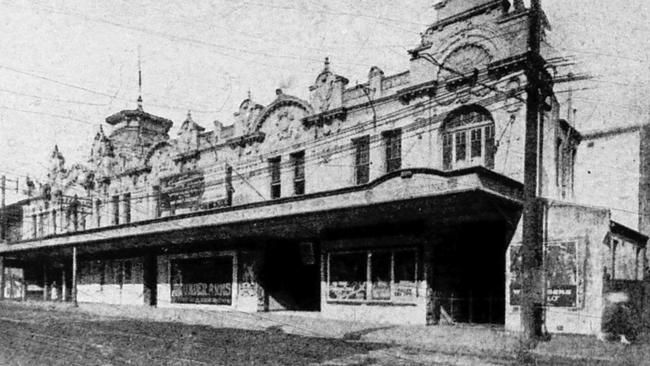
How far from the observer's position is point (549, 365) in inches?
472

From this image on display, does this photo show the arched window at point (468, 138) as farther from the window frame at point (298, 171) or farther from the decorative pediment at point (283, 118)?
the window frame at point (298, 171)

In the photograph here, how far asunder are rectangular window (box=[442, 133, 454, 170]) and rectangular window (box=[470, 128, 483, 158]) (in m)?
0.77

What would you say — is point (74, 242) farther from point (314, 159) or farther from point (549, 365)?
point (549, 365)

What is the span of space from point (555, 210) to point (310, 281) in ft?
42.5

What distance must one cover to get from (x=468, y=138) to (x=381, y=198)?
4276 millimetres

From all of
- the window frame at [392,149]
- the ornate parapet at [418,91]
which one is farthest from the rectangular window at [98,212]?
the ornate parapet at [418,91]

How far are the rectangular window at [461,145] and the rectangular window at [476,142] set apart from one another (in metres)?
0.27

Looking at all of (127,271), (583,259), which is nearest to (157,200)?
(127,271)

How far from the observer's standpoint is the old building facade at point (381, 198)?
17422mm

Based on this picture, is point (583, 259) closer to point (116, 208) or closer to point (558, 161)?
point (558, 161)

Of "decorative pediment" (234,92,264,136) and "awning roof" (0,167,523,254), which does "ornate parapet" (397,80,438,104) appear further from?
"decorative pediment" (234,92,264,136)

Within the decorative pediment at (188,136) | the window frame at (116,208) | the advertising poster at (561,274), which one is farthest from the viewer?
the window frame at (116,208)

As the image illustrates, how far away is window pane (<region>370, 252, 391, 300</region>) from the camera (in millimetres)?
20016

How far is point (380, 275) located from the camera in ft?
66.4
